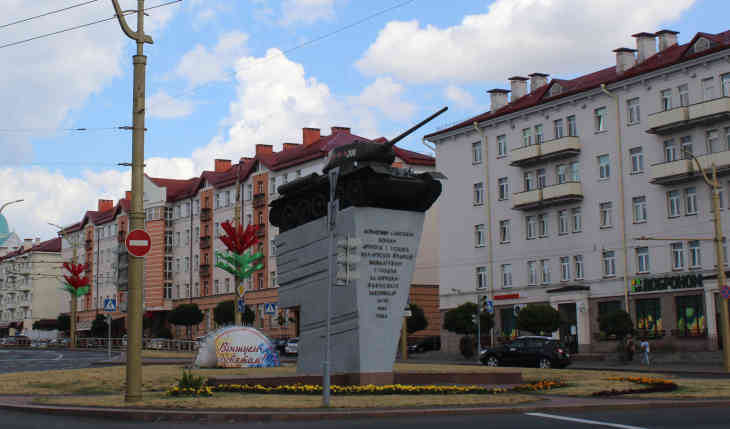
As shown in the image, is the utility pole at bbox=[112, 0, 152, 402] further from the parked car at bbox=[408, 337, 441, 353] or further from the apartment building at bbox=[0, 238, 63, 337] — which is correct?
the apartment building at bbox=[0, 238, 63, 337]

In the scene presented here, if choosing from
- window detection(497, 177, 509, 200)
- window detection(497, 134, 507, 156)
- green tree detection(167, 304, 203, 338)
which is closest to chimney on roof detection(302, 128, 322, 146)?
green tree detection(167, 304, 203, 338)

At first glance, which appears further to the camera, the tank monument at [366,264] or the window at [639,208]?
the window at [639,208]

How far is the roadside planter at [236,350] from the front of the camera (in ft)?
112

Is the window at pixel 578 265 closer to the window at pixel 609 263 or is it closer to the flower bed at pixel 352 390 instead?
the window at pixel 609 263

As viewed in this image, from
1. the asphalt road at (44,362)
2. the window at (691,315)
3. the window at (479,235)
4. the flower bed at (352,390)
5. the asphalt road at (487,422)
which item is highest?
the window at (479,235)

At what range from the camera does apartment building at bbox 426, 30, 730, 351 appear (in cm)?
5097

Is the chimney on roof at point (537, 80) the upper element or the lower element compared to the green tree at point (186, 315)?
upper

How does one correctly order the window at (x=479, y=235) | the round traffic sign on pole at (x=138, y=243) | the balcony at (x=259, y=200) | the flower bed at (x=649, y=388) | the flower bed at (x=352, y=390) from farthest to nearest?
the balcony at (x=259, y=200) < the window at (x=479, y=235) < the flower bed at (x=649, y=388) < the flower bed at (x=352, y=390) < the round traffic sign on pole at (x=138, y=243)

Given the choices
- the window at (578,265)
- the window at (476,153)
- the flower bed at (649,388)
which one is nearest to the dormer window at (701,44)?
the window at (578,265)

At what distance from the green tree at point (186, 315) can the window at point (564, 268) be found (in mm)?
39504

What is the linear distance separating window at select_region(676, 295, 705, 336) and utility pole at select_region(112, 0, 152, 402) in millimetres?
38727

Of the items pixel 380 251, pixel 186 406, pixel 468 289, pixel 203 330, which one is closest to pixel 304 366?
pixel 380 251

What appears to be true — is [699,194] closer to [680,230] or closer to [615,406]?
[680,230]

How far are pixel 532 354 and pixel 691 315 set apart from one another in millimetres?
15030
